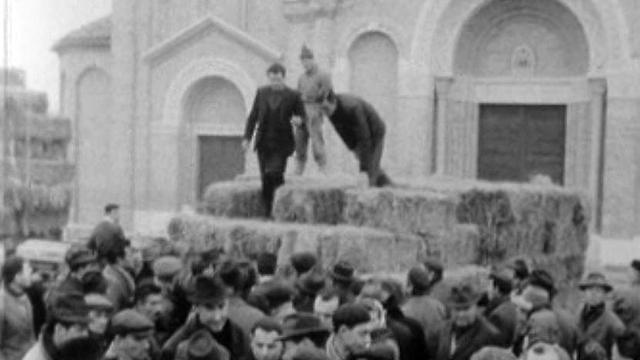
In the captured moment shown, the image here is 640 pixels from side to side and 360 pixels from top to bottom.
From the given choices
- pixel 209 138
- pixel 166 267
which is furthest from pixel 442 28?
pixel 166 267

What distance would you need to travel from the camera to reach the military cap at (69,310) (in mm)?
5590

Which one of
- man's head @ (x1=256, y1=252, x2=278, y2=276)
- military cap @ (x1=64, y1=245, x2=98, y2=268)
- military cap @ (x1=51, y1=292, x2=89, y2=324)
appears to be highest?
military cap @ (x1=51, y1=292, x2=89, y2=324)

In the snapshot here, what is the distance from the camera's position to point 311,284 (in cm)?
870

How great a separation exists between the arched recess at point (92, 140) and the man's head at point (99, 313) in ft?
78.2

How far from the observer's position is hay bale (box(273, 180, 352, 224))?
49.6ft

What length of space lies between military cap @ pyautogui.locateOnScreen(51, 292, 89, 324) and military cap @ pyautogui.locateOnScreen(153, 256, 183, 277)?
3.59 metres

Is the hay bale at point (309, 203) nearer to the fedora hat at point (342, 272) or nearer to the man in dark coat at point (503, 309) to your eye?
the man in dark coat at point (503, 309)

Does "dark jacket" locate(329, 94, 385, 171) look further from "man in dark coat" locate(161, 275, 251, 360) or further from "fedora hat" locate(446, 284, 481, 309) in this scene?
"man in dark coat" locate(161, 275, 251, 360)

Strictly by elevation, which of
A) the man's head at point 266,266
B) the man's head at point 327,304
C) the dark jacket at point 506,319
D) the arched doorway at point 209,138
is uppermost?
the arched doorway at point 209,138

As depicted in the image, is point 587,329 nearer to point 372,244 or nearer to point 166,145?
point 372,244

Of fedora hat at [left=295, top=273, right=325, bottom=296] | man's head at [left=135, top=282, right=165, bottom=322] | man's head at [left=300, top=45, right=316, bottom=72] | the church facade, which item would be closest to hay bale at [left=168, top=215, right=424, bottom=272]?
man's head at [left=300, top=45, right=316, bottom=72]

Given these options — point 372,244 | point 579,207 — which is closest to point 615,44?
point 579,207

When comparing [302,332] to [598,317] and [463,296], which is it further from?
[598,317]

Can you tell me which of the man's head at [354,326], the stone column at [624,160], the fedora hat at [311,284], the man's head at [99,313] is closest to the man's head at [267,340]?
the man's head at [354,326]
